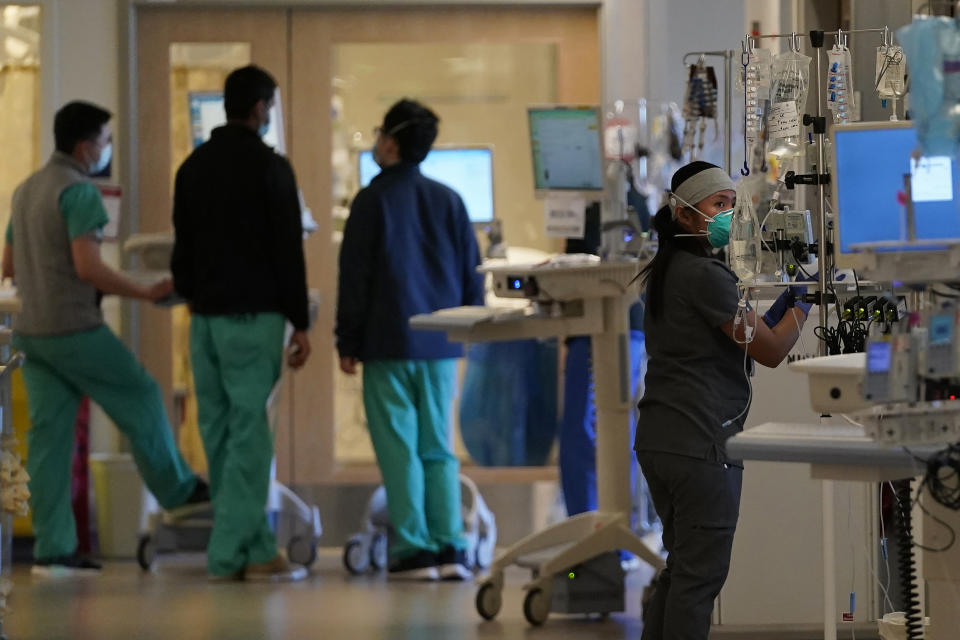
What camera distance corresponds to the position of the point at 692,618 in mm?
3303

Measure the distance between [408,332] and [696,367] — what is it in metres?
2.39

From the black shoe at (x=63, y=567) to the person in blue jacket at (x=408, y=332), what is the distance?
1.14 meters

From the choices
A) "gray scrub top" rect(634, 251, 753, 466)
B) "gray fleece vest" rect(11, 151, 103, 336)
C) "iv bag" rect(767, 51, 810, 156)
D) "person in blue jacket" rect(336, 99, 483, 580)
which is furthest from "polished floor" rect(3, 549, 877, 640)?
"iv bag" rect(767, 51, 810, 156)

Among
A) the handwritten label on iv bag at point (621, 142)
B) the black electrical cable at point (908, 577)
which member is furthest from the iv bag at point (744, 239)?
the handwritten label on iv bag at point (621, 142)

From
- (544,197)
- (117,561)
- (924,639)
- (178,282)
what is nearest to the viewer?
(924,639)

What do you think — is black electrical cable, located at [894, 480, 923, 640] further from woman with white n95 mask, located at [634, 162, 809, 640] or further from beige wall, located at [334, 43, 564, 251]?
beige wall, located at [334, 43, 564, 251]

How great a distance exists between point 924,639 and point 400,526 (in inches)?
111

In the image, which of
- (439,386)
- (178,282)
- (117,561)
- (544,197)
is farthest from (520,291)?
(117,561)

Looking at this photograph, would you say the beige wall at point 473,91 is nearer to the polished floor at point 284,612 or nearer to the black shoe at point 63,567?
the polished floor at point 284,612

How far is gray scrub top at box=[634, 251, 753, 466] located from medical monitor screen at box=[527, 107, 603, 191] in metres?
1.81

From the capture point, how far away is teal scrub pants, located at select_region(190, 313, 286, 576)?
18.2 feet

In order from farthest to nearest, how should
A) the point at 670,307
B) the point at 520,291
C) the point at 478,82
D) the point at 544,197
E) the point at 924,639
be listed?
the point at 478,82 → the point at 544,197 → the point at 520,291 → the point at 670,307 → the point at 924,639

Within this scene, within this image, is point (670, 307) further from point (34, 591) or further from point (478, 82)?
point (478, 82)

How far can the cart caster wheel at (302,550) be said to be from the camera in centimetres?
595
